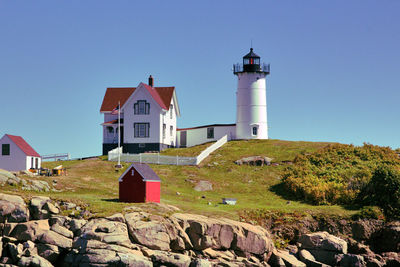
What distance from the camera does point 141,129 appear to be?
6322 centimetres

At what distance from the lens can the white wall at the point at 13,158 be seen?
49125mm

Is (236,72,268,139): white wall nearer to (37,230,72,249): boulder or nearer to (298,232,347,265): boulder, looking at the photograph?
(298,232,347,265): boulder

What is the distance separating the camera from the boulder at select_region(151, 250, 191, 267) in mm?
27953

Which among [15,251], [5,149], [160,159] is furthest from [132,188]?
[160,159]

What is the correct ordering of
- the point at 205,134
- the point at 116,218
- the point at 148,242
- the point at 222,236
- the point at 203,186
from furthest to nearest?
the point at 205,134 → the point at 203,186 → the point at 222,236 → the point at 116,218 → the point at 148,242

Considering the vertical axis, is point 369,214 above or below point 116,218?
below

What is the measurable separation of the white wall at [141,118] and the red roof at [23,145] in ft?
46.6

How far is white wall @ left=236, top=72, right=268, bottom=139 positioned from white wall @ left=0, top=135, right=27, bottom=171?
2720 centimetres

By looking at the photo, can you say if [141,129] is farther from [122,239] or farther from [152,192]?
[122,239]

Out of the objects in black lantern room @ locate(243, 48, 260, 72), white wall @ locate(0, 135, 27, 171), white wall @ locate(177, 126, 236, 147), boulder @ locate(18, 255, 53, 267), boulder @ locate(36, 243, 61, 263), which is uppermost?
black lantern room @ locate(243, 48, 260, 72)

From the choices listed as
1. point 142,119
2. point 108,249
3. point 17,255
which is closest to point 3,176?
point 17,255

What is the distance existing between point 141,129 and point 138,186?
26.9 meters

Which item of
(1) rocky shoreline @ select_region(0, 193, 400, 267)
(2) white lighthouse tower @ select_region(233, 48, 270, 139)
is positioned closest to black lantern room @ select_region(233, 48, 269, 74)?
(2) white lighthouse tower @ select_region(233, 48, 270, 139)

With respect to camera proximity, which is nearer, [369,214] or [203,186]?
[369,214]
